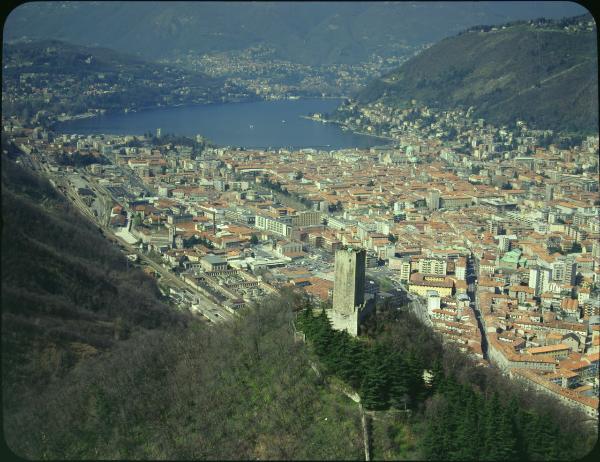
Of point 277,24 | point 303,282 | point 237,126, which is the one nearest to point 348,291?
point 303,282

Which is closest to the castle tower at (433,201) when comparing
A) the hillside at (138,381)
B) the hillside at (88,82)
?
the hillside at (88,82)

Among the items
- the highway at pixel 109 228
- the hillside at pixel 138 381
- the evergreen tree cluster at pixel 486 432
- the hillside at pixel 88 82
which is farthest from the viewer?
the hillside at pixel 88 82

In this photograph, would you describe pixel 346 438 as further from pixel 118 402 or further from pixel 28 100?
pixel 28 100

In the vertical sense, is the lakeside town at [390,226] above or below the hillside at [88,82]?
below

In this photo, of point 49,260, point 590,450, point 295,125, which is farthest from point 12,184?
point 295,125

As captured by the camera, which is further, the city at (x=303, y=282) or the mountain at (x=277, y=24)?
the mountain at (x=277, y=24)

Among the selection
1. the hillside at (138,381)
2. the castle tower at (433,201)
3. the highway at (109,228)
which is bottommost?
the castle tower at (433,201)

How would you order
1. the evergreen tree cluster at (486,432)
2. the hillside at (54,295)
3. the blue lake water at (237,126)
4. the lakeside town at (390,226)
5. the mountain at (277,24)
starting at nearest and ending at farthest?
the evergreen tree cluster at (486,432) → the hillside at (54,295) → the lakeside town at (390,226) → the blue lake water at (237,126) → the mountain at (277,24)

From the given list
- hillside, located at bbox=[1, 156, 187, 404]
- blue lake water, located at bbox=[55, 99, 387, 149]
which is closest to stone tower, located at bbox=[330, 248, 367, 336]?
hillside, located at bbox=[1, 156, 187, 404]

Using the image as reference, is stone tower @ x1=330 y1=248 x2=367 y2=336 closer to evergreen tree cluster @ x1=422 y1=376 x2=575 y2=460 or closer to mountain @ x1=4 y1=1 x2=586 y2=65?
evergreen tree cluster @ x1=422 y1=376 x2=575 y2=460

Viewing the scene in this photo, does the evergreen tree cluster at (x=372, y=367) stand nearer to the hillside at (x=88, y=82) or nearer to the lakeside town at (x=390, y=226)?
the lakeside town at (x=390, y=226)
